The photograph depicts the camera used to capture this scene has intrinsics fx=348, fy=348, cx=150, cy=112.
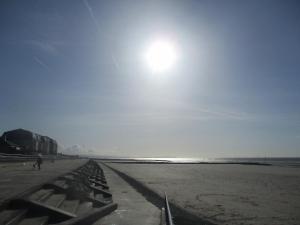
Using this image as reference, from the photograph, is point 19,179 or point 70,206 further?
point 19,179

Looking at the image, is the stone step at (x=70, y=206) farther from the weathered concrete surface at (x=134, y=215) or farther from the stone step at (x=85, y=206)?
the weathered concrete surface at (x=134, y=215)

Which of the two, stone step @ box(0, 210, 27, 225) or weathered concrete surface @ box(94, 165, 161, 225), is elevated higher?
stone step @ box(0, 210, 27, 225)

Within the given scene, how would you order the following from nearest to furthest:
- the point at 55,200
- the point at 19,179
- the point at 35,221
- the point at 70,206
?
the point at 35,221
the point at 70,206
the point at 55,200
the point at 19,179

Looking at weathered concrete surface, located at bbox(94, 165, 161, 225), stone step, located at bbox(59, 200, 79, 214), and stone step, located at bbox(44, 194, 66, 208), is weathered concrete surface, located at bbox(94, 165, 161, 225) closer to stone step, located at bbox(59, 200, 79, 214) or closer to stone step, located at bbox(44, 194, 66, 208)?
stone step, located at bbox(59, 200, 79, 214)

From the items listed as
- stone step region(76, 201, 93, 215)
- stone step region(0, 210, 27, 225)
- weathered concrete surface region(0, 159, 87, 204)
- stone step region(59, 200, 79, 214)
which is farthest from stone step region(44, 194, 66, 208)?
stone step region(0, 210, 27, 225)

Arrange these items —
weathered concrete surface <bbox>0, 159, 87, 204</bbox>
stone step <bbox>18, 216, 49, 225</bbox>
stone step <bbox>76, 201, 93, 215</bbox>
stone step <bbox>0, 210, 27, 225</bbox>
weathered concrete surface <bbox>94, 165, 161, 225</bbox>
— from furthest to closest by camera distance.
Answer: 1. stone step <bbox>76, 201, 93, 215</bbox>
2. weathered concrete surface <bbox>94, 165, 161, 225</bbox>
3. weathered concrete surface <bbox>0, 159, 87, 204</bbox>
4. stone step <bbox>18, 216, 49, 225</bbox>
5. stone step <bbox>0, 210, 27, 225</bbox>

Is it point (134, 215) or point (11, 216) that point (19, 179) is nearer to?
point (134, 215)

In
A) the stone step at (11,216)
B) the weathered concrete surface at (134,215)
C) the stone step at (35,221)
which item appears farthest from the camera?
the weathered concrete surface at (134,215)

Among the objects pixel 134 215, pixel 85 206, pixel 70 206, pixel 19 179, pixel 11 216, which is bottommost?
pixel 134 215

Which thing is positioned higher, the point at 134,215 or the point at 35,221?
the point at 35,221

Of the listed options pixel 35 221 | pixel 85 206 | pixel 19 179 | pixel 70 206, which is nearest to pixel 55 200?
pixel 70 206

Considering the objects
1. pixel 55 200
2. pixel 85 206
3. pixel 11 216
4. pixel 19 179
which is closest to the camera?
pixel 11 216

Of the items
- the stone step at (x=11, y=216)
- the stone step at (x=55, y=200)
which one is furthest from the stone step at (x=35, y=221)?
the stone step at (x=55, y=200)

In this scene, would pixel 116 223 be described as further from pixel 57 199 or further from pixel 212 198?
pixel 212 198
